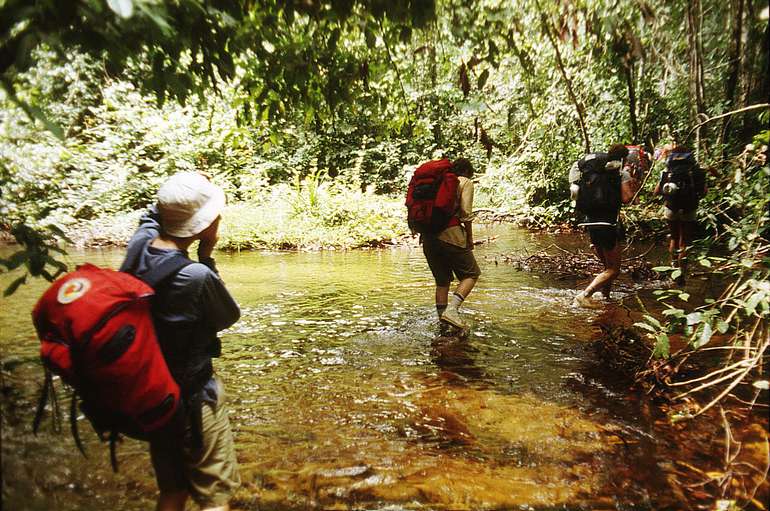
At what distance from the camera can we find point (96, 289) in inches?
74.2

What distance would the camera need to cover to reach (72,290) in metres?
1.88

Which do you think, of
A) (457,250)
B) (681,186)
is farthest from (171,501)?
(681,186)

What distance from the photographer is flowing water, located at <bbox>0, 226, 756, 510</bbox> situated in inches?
112

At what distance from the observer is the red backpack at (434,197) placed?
5.54 meters

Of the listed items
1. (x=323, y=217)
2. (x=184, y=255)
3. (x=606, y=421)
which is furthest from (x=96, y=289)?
(x=323, y=217)

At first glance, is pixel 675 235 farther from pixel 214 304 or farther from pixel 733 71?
pixel 214 304

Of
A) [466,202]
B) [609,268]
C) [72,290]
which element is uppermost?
[466,202]

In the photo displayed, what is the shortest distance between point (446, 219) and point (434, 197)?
0.29 m

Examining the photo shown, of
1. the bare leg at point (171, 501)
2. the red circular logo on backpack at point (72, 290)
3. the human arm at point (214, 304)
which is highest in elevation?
the red circular logo on backpack at point (72, 290)

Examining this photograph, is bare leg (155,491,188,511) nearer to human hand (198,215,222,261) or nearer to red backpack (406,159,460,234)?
human hand (198,215,222,261)

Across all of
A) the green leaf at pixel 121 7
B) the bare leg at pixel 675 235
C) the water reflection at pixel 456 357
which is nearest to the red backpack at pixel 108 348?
the green leaf at pixel 121 7

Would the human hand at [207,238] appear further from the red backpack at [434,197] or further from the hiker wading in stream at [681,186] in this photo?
the hiker wading in stream at [681,186]

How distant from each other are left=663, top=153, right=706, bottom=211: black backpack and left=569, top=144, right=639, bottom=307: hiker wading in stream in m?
1.02

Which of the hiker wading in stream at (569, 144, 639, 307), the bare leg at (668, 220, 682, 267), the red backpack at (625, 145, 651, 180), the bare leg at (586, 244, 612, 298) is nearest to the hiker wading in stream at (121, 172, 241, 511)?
the hiker wading in stream at (569, 144, 639, 307)
